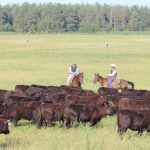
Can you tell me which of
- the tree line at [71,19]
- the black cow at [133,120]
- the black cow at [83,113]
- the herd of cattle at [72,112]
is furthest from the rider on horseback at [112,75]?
the tree line at [71,19]

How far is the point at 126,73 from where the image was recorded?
36.4 meters

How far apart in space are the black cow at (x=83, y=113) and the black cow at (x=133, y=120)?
1.71m

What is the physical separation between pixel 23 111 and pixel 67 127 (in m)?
1.52

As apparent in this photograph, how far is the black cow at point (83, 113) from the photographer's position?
1577 cm

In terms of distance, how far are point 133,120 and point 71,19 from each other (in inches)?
5451

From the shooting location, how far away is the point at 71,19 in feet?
498

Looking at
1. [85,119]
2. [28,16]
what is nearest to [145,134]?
[85,119]

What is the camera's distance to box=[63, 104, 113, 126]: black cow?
15.8 meters

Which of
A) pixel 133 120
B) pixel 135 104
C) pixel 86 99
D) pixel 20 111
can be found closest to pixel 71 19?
pixel 86 99

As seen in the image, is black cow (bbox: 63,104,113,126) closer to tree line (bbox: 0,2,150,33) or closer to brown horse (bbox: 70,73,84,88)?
brown horse (bbox: 70,73,84,88)

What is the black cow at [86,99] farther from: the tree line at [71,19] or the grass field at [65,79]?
the tree line at [71,19]

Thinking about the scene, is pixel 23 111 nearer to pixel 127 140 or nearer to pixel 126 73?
pixel 127 140

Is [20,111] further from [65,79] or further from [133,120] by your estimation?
[65,79]

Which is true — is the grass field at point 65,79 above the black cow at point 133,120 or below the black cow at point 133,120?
below
